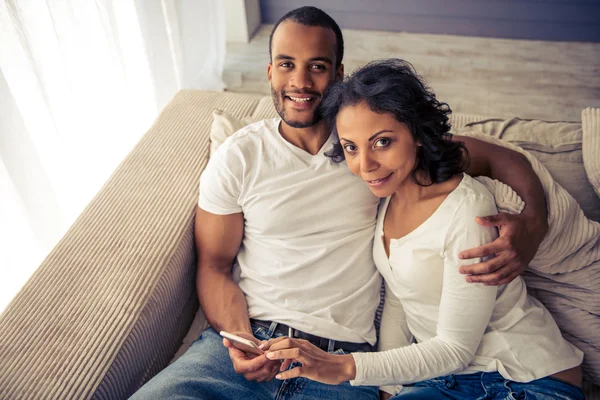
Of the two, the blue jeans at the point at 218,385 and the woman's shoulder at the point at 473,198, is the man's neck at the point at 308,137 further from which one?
the blue jeans at the point at 218,385

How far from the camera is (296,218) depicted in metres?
1.26

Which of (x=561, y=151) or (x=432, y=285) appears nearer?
(x=432, y=285)

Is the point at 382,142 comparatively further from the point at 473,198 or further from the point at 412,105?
the point at 473,198

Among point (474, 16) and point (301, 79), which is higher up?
point (301, 79)

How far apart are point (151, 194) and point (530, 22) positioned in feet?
10.1

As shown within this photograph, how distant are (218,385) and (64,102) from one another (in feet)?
3.76

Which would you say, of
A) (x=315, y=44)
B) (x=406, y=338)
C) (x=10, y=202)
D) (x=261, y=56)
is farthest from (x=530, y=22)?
(x=10, y=202)

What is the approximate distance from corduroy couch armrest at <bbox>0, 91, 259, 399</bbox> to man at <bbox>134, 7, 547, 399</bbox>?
0.10 m

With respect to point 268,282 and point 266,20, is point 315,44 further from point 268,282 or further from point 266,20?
point 266,20

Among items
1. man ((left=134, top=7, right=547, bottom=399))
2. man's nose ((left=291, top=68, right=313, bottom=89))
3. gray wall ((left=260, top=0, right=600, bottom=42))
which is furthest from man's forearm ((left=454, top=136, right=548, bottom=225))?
gray wall ((left=260, top=0, right=600, bottom=42))

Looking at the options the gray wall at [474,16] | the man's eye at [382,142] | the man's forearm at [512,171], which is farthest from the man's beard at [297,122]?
the gray wall at [474,16]

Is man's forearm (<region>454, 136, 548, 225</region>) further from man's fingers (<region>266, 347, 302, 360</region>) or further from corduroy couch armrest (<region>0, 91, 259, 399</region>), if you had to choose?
corduroy couch armrest (<region>0, 91, 259, 399</region>)

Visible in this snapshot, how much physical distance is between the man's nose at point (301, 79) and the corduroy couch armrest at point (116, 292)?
1.35ft

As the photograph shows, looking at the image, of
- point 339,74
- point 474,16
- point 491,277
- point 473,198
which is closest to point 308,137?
point 339,74
